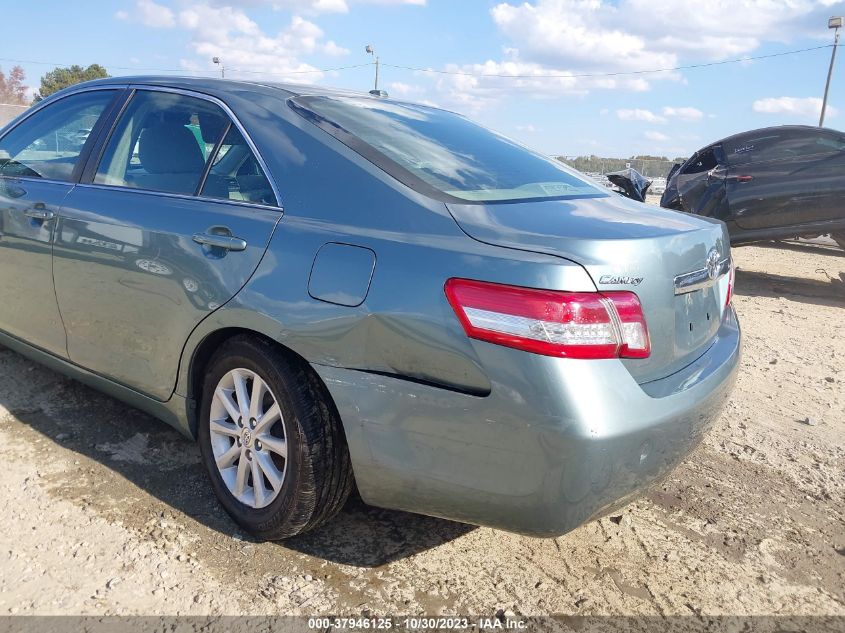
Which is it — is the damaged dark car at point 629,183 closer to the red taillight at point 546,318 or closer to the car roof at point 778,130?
the car roof at point 778,130

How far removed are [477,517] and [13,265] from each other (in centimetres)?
279

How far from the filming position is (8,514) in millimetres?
2729

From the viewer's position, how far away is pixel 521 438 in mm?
1977

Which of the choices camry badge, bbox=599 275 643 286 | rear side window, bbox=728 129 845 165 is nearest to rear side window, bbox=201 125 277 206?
camry badge, bbox=599 275 643 286

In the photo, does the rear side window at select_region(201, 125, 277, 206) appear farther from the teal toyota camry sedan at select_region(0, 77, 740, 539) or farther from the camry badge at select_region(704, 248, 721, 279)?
the camry badge at select_region(704, 248, 721, 279)

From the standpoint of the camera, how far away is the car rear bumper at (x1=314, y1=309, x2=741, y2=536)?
1953 mm

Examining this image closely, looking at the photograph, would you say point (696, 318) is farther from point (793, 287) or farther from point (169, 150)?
point (793, 287)

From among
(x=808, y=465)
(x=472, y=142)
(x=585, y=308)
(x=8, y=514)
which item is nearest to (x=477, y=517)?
(x=585, y=308)

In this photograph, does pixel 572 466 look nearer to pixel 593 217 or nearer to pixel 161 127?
pixel 593 217

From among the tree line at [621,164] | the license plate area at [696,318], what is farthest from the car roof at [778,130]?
the tree line at [621,164]

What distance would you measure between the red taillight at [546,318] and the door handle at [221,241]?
2.91 feet

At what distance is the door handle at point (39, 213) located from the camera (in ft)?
10.9

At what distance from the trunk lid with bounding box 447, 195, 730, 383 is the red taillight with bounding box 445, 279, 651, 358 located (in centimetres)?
7

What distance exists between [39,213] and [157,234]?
3.20 ft
